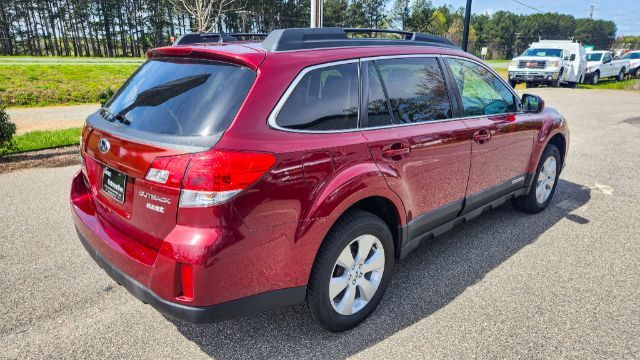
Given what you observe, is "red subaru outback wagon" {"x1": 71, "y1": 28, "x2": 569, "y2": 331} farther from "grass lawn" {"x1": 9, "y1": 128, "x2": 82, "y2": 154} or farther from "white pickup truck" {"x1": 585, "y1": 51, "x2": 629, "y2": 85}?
"white pickup truck" {"x1": 585, "y1": 51, "x2": 629, "y2": 85}

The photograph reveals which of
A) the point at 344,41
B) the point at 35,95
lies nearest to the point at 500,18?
the point at 35,95

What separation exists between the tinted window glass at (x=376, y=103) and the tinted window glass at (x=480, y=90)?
985 mm

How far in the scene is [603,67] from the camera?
2703 centimetres

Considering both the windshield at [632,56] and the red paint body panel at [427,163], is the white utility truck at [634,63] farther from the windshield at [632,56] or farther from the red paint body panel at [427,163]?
the red paint body panel at [427,163]

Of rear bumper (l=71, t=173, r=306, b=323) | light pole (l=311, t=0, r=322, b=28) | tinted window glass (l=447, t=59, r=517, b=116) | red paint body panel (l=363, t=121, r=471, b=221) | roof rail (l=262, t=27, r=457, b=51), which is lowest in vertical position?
rear bumper (l=71, t=173, r=306, b=323)

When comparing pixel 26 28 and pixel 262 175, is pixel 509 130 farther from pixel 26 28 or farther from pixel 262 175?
pixel 26 28

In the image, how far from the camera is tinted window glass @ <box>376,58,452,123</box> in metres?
2.98

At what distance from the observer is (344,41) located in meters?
2.84

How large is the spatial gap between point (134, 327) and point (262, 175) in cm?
152

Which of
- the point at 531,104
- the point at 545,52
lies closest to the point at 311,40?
the point at 531,104

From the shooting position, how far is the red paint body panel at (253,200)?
209 centimetres

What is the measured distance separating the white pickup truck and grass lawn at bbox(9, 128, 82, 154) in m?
28.2

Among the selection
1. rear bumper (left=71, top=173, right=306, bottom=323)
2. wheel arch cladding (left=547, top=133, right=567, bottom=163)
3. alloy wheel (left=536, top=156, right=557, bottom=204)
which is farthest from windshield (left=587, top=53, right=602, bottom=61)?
rear bumper (left=71, top=173, right=306, bottom=323)

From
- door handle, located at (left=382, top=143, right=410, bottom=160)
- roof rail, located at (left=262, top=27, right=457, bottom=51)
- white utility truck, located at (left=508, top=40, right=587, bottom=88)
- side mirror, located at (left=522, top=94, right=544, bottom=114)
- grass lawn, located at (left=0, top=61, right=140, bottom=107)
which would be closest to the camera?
roof rail, located at (left=262, top=27, right=457, bottom=51)
